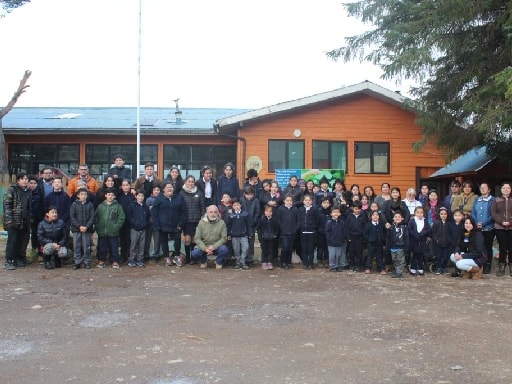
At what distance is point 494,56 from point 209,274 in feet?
25.5

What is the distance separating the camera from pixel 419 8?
41.5ft

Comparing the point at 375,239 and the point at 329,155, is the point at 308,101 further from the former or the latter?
the point at 375,239

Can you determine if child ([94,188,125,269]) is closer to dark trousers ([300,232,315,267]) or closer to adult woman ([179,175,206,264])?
adult woman ([179,175,206,264])

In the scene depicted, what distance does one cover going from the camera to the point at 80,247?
33.7ft

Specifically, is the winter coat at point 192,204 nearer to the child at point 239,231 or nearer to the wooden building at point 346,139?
the child at point 239,231

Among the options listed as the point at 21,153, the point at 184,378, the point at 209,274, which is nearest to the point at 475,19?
the point at 209,274

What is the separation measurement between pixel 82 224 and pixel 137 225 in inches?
41.0

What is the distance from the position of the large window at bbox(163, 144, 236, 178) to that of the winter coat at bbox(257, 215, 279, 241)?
28.7ft

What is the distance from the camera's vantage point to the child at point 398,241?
32.7 ft

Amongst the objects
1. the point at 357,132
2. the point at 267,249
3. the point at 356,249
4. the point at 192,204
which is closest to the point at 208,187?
the point at 192,204

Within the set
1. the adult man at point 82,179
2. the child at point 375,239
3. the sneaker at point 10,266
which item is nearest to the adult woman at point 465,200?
the child at point 375,239

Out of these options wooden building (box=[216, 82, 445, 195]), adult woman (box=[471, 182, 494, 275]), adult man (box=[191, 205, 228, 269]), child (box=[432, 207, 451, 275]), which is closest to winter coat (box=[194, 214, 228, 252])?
adult man (box=[191, 205, 228, 269])

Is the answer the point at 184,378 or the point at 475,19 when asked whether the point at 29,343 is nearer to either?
the point at 184,378

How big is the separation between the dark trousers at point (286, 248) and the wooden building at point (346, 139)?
7.52 metres
